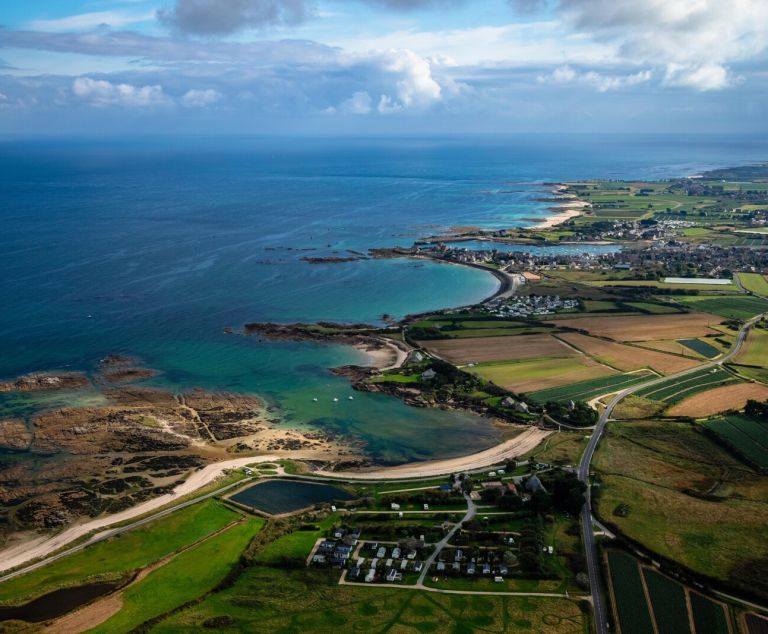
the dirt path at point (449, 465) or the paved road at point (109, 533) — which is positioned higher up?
the dirt path at point (449, 465)

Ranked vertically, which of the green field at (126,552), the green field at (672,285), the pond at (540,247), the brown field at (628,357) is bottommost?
the green field at (126,552)

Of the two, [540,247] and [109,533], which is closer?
[109,533]

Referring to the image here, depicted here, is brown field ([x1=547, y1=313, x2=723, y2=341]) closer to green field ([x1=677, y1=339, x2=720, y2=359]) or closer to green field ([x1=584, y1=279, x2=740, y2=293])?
green field ([x1=677, y1=339, x2=720, y2=359])

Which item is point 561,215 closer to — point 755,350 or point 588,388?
point 755,350

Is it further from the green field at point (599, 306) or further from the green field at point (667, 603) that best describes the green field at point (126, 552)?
the green field at point (599, 306)

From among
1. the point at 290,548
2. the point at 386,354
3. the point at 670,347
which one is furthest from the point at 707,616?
the point at 670,347

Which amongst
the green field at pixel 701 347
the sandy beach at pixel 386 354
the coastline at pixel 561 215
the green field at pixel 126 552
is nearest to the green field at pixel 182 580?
the green field at pixel 126 552

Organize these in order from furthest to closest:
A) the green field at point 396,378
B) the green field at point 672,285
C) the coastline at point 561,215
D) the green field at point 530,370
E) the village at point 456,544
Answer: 1. the coastline at point 561,215
2. the green field at point 672,285
3. the green field at point 530,370
4. the green field at point 396,378
5. the village at point 456,544
